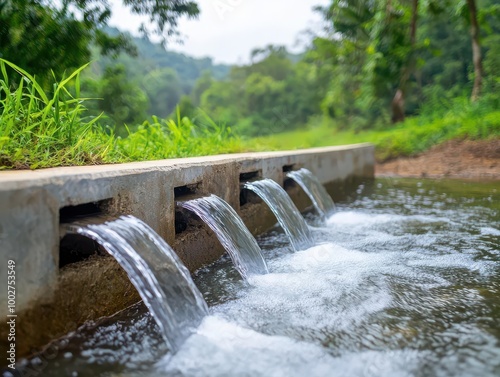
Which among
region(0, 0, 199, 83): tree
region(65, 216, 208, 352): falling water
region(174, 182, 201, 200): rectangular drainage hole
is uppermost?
region(0, 0, 199, 83): tree

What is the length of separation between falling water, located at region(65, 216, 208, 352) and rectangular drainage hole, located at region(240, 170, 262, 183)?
238 cm

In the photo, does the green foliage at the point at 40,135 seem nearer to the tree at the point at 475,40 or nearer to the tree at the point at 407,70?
the tree at the point at 475,40

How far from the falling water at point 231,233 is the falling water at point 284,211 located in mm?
714

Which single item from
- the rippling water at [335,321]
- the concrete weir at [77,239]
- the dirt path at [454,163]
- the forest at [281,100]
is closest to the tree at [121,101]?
the forest at [281,100]

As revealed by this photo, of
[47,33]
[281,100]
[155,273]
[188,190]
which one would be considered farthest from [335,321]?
[281,100]

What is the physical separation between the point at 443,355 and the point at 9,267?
2093 millimetres

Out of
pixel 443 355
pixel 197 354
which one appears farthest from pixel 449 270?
pixel 197 354

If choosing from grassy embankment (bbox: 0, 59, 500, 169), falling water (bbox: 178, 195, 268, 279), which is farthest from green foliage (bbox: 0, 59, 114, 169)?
falling water (bbox: 178, 195, 268, 279)

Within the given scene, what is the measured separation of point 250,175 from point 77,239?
269cm

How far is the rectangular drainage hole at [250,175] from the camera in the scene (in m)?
5.12

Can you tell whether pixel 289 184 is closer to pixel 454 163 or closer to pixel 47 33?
pixel 47 33

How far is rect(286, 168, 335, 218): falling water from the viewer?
19.4ft

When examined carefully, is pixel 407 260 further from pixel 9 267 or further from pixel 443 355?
pixel 9 267

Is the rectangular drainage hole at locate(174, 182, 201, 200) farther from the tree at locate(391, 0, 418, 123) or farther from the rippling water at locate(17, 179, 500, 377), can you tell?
the tree at locate(391, 0, 418, 123)
